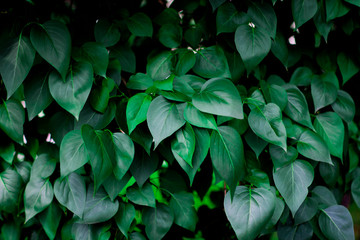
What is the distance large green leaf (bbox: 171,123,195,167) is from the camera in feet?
3.47

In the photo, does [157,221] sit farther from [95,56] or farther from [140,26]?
[140,26]

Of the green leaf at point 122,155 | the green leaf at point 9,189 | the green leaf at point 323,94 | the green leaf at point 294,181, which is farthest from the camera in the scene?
the green leaf at point 323,94

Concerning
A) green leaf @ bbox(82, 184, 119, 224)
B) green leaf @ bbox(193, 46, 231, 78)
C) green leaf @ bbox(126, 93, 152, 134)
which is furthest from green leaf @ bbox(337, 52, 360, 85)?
green leaf @ bbox(82, 184, 119, 224)

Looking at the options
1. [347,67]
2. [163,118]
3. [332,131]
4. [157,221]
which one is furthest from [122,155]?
[347,67]

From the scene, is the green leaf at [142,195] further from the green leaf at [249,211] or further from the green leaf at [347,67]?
the green leaf at [347,67]

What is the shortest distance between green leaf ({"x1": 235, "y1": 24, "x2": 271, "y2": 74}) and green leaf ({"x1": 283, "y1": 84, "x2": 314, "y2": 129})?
0.82 ft

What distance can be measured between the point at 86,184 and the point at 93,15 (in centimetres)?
82

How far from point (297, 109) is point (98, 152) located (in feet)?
2.67

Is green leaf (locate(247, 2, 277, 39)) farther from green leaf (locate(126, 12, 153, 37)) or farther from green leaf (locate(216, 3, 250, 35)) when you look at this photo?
green leaf (locate(126, 12, 153, 37))

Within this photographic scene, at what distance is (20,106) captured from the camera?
48.7 inches

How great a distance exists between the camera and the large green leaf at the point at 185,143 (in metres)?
1.06

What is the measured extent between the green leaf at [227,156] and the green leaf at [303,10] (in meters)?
0.56

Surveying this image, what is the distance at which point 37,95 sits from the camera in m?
1.18

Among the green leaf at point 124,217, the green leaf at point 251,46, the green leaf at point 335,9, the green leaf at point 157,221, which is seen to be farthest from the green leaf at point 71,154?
the green leaf at point 335,9
